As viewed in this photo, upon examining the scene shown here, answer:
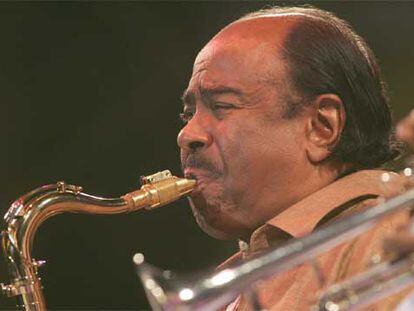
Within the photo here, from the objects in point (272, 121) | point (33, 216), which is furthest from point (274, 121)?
point (33, 216)

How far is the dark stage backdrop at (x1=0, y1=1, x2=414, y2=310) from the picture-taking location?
158 inches

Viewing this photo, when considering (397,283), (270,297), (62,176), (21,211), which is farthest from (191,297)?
(62,176)

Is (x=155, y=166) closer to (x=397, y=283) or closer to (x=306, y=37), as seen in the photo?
(x=306, y=37)

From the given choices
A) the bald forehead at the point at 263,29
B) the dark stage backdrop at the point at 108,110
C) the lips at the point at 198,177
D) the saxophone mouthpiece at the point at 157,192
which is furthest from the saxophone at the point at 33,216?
the dark stage backdrop at the point at 108,110

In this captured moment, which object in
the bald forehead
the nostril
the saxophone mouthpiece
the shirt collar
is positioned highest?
the bald forehead

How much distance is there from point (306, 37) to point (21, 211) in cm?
110

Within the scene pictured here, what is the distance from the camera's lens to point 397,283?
1.40 meters

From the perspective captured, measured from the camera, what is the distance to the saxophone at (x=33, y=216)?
2605 mm

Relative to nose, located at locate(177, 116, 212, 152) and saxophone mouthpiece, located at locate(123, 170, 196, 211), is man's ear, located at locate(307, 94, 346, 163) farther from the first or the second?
saxophone mouthpiece, located at locate(123, 170, 196, 211)

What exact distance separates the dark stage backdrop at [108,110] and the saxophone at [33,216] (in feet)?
3.92

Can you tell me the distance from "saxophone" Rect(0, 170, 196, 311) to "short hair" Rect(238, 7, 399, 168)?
20.8 inches

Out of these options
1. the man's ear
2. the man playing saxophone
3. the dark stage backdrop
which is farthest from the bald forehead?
the dark stage backdrop

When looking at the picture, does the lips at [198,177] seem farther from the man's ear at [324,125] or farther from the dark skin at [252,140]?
the man's ear at [324,125]

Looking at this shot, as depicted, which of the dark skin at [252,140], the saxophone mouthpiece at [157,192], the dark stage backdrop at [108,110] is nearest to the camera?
the dark skin at [252,140]
